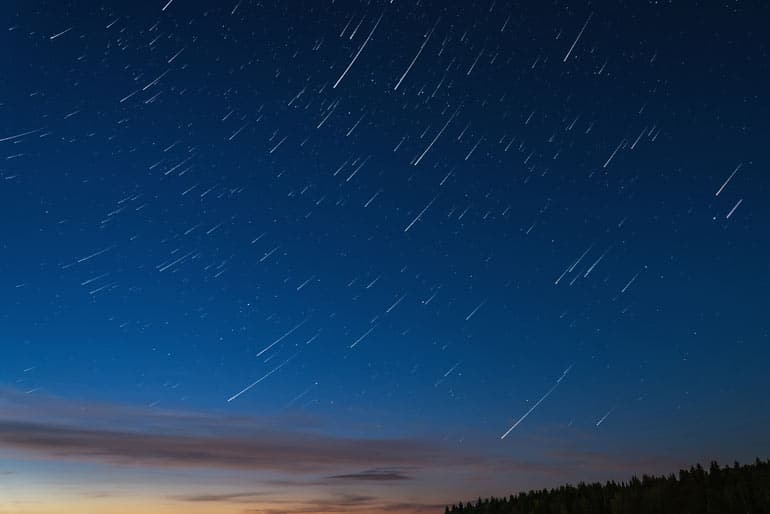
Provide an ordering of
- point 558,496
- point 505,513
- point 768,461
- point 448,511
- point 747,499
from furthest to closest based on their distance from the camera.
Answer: point 448,511 < point 505,513 < point 558,496 < point 768,461 < point 747,499

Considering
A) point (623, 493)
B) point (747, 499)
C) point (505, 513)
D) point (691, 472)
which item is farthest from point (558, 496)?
point (747, 499)

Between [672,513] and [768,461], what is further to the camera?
[768,461]

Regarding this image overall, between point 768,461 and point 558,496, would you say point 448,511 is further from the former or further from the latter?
point 768,461

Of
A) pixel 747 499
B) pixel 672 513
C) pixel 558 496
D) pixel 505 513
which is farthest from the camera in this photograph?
pixel 505 513

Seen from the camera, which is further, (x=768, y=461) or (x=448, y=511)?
(x=448, y=511)

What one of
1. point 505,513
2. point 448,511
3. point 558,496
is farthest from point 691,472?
point 448,511

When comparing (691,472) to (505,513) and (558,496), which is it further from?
(505,513)
